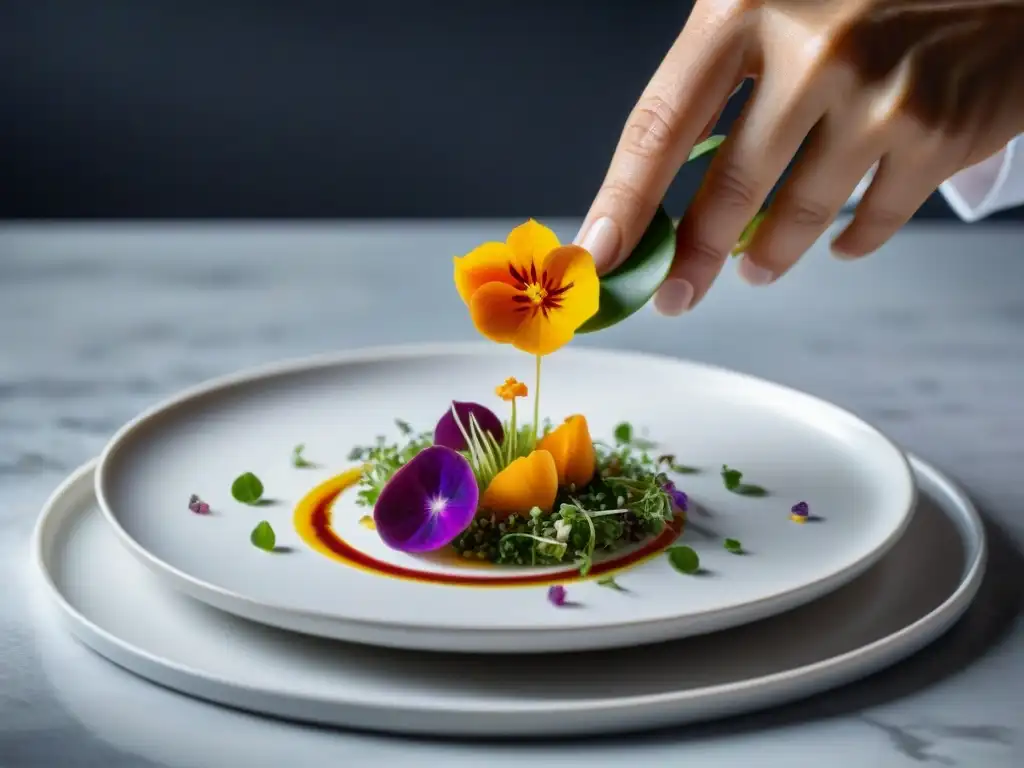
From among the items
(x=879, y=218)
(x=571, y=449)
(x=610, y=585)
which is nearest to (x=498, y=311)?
(x=571, y=449)

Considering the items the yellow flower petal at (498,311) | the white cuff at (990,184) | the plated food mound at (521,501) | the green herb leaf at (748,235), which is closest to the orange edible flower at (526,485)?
the plated food mound at (521,501)

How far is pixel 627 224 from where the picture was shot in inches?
42.6

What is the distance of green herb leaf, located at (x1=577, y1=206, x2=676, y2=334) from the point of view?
1098 millimetres

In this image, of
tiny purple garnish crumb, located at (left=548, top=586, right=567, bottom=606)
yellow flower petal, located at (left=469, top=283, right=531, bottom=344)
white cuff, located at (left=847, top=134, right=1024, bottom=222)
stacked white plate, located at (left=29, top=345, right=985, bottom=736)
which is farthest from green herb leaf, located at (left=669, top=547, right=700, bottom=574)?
white cuff, located at (left=847, top=134, right=1024, bottom=222)

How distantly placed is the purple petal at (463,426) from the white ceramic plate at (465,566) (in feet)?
0.36

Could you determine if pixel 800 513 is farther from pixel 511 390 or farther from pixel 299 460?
pixel 299 460

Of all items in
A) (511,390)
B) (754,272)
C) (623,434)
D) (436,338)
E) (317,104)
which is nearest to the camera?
(511,390)

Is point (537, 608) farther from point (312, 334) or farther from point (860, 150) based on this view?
point (312, 334)

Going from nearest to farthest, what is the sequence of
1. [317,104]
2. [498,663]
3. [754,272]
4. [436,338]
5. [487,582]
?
[498,663]
[487,582]
[754,272]
[436,338]
[317,104]

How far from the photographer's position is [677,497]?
3.74 feet

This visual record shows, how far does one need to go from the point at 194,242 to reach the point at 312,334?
80 centimetres

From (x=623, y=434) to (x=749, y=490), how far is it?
0.57 ft

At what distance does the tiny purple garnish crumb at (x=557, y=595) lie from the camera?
3.12 feet

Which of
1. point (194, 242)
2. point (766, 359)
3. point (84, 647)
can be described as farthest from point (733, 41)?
point (194, 242)
